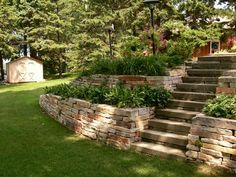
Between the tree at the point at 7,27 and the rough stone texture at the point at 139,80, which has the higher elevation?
the tree at the point at 7,27

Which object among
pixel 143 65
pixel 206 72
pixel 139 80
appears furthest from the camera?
pixel 143 65

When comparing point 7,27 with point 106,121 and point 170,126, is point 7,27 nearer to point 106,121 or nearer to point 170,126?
point 106,121

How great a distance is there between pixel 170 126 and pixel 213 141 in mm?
1269

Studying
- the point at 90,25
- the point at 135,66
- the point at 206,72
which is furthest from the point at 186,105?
the point at 90,25

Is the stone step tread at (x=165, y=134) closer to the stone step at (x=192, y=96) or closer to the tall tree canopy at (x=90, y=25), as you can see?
the stone step at (x=192, y=96)

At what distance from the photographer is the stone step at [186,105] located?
6.50m

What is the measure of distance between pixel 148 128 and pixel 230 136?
1.98 m

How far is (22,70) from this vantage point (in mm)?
24141

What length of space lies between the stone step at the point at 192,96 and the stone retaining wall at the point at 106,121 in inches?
29.1

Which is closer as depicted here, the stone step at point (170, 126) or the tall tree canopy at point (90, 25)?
the stone step at point (170, 126)

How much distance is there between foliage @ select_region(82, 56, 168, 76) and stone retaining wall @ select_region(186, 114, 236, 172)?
2.60 meters

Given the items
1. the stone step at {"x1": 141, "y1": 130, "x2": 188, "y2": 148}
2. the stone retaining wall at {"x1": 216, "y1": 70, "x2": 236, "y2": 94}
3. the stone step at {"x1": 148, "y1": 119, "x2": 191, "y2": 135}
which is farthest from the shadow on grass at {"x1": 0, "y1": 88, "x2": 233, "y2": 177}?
the stone retaining wall at {"x1": 216, "y1": 70, "x2": 236, "y2": 94}

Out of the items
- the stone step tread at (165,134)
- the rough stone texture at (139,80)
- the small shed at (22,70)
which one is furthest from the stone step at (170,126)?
the small shed at (22,70)

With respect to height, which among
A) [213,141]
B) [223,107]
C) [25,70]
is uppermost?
[25,70]
